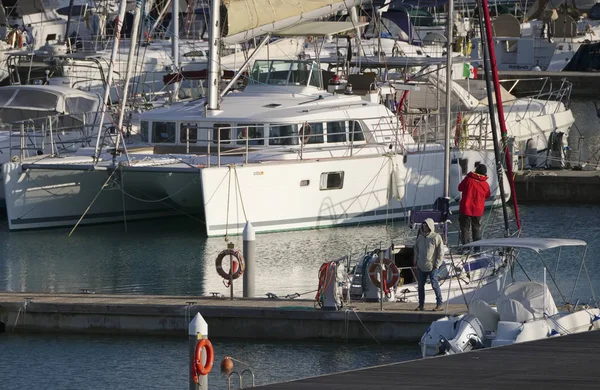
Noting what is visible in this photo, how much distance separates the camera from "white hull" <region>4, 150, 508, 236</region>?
29.5 m

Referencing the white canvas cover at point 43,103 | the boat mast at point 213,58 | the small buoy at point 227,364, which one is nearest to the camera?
the small buoy at point 227,364

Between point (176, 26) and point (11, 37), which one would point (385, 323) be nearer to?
point (176, 26)

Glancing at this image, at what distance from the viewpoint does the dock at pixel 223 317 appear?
20.0 m

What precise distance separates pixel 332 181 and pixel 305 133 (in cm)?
116

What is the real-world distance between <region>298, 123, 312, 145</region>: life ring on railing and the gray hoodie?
9.99 meters

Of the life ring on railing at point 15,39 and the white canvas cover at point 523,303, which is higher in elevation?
the life ring on railing at point 15,39

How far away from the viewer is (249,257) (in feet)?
70.5

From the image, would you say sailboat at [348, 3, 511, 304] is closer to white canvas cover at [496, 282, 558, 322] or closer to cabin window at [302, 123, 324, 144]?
white canvas cover at [496, 282, 558, 322]

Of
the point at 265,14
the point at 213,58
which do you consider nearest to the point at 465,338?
the point at 213,58

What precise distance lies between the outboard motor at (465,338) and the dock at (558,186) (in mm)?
17322

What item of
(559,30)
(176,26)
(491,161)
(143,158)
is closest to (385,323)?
(143,158)

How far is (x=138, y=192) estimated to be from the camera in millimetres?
31422

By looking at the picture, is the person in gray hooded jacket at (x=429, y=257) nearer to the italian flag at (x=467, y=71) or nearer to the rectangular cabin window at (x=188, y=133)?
the rectangular cabin window at (x=188, y=133)

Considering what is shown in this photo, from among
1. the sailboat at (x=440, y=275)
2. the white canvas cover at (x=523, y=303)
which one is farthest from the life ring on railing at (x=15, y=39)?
the white canvas cover at (x=523, y=303)
